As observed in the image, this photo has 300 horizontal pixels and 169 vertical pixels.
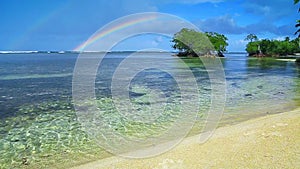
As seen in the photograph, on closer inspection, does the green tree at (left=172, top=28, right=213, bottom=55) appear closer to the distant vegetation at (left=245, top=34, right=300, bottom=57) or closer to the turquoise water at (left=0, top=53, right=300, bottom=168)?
the turquoise water at (left=0, top=53, right=300, bottom=168)

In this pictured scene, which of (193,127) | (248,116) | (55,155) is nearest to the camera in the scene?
(55,155)

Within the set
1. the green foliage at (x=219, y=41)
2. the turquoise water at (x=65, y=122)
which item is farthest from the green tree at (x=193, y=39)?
the green foliage at (x=219, y=41)

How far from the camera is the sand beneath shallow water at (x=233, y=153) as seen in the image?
518 cm

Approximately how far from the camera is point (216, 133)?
764 cm

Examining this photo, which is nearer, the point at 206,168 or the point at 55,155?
the point at 206,168

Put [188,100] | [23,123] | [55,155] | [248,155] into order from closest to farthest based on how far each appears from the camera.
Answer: [248,155] → [55,155] → [23,123] → [188,100]

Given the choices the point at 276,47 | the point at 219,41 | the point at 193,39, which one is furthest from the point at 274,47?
the point at 193,39

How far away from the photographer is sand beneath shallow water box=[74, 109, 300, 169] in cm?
518

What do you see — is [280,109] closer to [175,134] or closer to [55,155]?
[175,134]

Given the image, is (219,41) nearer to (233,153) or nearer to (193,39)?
(193,39)

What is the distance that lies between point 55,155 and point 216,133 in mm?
4541

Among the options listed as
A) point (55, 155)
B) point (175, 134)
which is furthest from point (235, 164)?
point (55, 155)

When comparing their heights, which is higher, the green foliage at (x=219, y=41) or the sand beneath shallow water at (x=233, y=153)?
the green foliage at (x=219, y=41)

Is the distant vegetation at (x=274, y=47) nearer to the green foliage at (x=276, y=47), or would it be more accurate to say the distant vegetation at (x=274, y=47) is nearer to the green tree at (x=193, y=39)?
the green foliage at (x=276, y=47)
